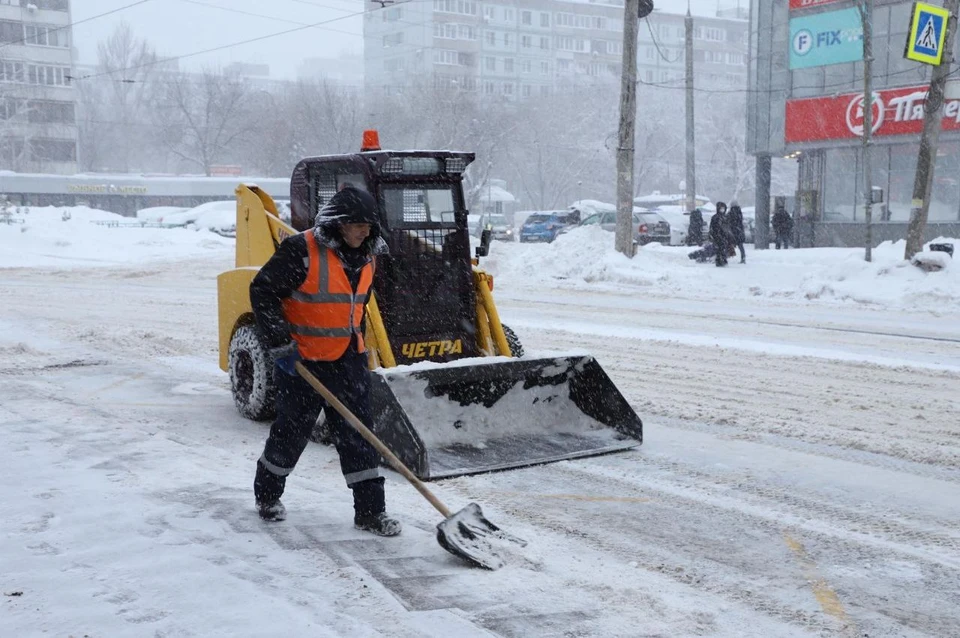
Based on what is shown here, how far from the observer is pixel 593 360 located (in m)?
6.95

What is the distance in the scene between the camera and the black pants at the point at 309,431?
5.01 m

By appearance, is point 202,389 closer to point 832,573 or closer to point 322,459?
point 322,459

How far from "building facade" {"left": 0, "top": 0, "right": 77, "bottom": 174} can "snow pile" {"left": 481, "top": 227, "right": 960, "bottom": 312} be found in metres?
64.1

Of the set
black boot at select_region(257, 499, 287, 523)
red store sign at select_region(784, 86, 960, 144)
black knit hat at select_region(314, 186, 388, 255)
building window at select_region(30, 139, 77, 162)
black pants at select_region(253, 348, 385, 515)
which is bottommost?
black boot at select_region(257, 499, 287, 523)

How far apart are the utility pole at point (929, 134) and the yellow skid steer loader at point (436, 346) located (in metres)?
14.0

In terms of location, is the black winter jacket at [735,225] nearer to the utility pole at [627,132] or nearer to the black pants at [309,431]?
the utility pole at [627,132]

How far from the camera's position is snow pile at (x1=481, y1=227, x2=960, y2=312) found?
55.3 ft

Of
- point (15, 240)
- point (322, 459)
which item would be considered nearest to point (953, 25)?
point (322, 459)

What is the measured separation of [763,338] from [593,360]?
5.75 m

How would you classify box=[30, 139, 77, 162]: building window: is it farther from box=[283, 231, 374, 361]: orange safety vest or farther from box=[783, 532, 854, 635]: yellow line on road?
box=[783, 532, 854, 635]: yellow line on road

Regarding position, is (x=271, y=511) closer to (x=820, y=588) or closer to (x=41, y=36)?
(x=820, y=588)

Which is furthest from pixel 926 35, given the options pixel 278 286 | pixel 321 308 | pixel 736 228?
pixel 278 286

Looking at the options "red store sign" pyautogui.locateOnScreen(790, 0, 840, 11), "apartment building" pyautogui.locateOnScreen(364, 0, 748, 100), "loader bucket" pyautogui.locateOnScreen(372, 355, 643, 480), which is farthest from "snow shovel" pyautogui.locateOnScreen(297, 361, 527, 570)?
"apartment building" pyautogui.locateOnScreen(364, 0, 748, 100)

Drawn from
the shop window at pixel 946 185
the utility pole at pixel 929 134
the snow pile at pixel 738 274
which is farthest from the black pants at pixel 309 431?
the shop window at pixel 946 185
